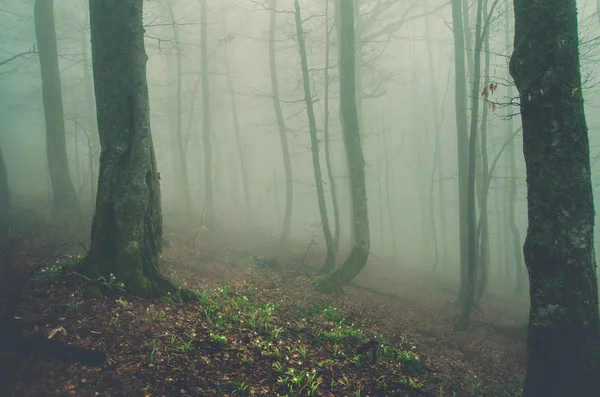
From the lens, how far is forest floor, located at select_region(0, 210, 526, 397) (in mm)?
4113

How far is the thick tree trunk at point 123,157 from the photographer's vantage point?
6.05 metres

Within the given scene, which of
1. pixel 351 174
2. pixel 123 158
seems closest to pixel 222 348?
pixel 123 158

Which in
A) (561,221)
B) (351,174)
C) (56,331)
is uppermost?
(351,174)

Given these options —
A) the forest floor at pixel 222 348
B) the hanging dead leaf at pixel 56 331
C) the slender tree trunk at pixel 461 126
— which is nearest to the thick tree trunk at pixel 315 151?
the forest floor at pixel 222 348

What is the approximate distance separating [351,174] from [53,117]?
12467 millimetres

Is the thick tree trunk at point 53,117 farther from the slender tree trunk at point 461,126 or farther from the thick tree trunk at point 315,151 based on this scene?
the slender tree trunk at point 461,126

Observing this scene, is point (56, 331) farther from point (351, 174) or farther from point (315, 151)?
point (315, 151)

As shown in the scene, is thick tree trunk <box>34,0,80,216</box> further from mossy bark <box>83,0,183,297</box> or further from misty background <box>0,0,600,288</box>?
mossy bark <box>83,0,183,297</box>

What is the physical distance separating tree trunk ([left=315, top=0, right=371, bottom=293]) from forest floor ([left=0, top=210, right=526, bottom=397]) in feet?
7.22

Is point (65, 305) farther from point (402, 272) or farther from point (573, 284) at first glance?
point (402, 272)

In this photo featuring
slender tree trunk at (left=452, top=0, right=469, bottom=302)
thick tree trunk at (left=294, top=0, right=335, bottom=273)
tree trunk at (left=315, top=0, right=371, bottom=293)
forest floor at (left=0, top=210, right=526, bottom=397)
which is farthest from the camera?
slender tree trunk at (left=452, top=0, right=469, bottom=302)

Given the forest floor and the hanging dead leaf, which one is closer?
the forest floor

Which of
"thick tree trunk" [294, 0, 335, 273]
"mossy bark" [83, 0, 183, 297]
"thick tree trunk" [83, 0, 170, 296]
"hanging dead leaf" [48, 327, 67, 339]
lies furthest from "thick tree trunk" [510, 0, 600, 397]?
"thick tree trunk" [294, 0, 335, 273]

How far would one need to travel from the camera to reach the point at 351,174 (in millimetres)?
12219
